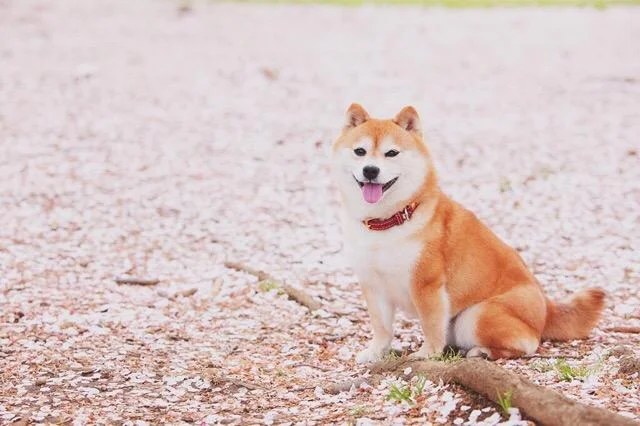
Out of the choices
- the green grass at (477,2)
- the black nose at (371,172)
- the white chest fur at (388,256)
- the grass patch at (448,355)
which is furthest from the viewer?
the green grass at (477,2)

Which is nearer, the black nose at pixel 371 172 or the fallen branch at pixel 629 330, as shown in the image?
the black nose at pixel 371 172

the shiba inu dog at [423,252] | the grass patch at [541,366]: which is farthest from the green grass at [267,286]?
the grass patch at [541,366]

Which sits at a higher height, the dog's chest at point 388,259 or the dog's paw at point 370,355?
the dog's chest at point 388,259

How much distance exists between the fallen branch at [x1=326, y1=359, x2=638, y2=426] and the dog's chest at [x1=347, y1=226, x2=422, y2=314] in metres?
0.63

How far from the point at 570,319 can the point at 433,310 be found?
3.87 ft

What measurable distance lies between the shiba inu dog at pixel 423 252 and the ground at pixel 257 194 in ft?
1.52

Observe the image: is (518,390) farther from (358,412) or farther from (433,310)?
(433,310)

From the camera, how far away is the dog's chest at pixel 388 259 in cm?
601

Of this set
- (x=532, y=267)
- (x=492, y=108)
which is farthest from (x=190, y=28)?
(x=532, y=267)

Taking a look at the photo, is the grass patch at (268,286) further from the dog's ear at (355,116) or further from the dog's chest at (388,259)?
the dog's ear at (355,116)

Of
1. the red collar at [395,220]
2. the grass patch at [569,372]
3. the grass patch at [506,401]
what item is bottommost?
the grass patch at [569,372]

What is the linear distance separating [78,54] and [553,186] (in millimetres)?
13153

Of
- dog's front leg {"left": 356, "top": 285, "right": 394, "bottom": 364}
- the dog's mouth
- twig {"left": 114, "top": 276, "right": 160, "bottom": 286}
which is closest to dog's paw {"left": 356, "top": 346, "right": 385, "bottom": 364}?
dog's front leg {"left": 356, "top": 285, "right": 394, "bottom": 364}

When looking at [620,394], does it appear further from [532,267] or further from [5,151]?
[5,151]
